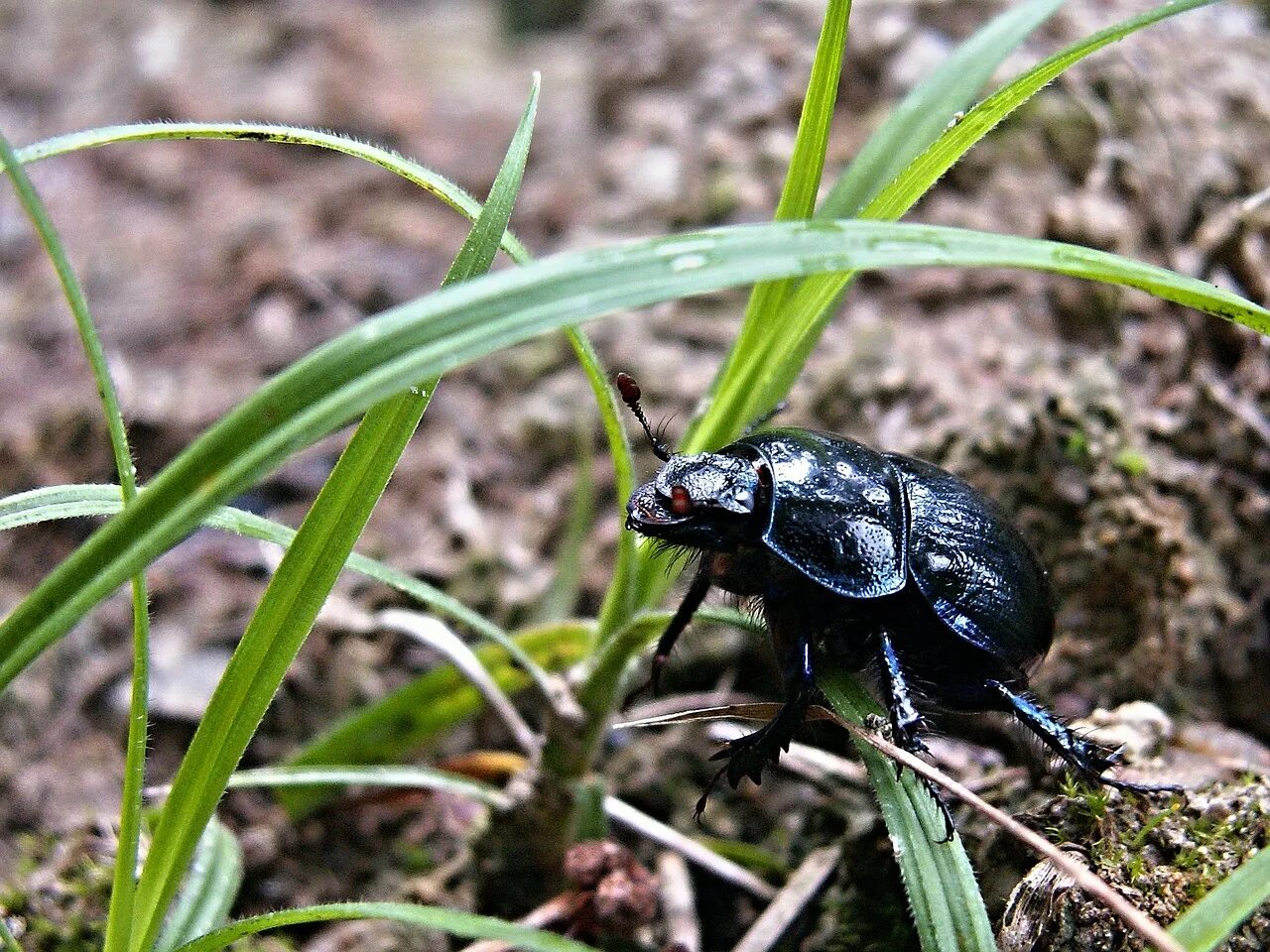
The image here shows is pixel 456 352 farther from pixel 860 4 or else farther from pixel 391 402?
pixel 860 4

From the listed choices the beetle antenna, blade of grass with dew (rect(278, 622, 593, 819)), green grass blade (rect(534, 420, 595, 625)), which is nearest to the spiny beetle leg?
the beetle antenna

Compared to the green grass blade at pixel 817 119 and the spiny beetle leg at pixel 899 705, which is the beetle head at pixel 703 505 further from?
the green grass blade at pixel 817 119

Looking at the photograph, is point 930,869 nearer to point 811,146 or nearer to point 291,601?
point 291,601

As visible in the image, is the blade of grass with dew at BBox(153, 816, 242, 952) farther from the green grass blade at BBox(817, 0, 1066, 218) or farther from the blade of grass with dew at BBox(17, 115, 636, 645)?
the green grass blade at BBox(817, 0, 1066, 218)

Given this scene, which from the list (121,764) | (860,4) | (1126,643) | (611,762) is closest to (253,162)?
(860,4)

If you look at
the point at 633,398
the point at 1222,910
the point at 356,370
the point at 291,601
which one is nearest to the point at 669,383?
the point at 633,398

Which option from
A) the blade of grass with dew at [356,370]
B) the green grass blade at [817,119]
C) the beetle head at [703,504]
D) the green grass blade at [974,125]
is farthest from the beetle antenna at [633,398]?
the blade of grass with dew at [356,370]
